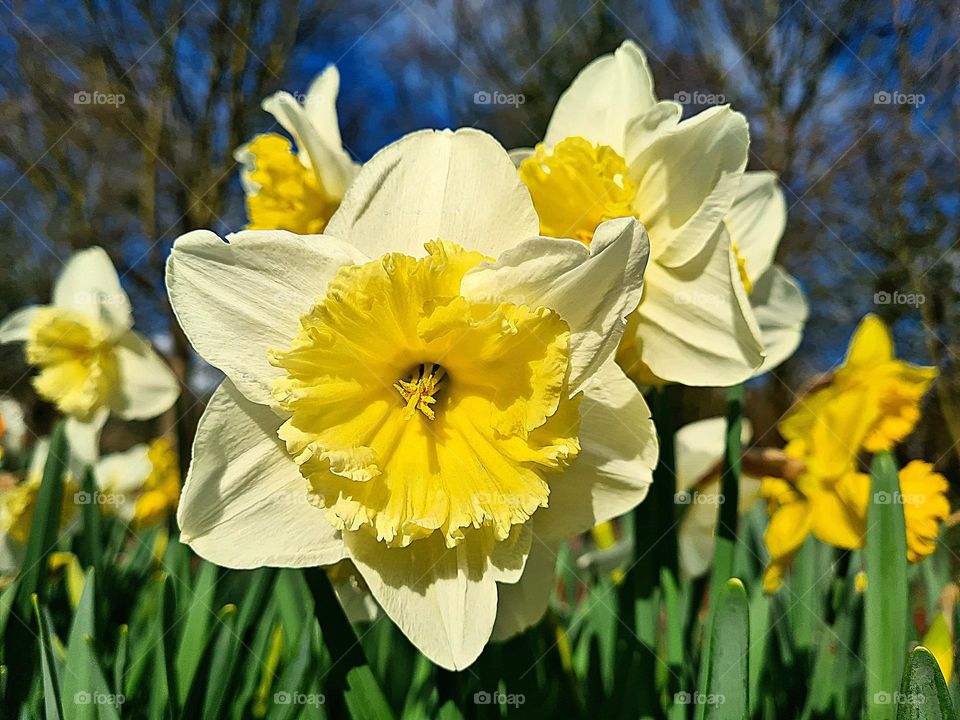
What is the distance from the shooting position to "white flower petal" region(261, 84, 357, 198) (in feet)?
3.86

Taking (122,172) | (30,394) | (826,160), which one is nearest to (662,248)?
(30,394)

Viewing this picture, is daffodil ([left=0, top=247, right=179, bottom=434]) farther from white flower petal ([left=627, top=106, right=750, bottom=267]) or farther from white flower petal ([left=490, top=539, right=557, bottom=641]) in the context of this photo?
white flower petal ([left=627, top=106, right=750, bottom=267])

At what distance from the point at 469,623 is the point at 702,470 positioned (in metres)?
0.82

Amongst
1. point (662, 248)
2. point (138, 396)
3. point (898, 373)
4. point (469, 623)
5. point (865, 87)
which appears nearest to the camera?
point (469, 623)

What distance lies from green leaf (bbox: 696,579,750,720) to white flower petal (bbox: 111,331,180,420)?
1.27 m

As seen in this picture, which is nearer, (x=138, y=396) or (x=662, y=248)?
(x=662, y=248)

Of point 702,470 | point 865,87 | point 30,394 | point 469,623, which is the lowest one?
point 469,623

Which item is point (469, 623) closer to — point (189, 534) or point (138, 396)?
point (189, 534)

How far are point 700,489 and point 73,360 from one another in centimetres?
149

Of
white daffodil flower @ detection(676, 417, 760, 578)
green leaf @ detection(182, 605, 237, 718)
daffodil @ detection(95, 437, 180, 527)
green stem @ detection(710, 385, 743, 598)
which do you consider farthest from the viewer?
daffodil @ detection(95, 437, 180, 527)

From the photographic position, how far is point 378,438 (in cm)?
99

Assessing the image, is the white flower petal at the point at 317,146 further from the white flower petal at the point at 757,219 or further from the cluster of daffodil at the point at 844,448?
the cluster of daffodil at the point at 844,448

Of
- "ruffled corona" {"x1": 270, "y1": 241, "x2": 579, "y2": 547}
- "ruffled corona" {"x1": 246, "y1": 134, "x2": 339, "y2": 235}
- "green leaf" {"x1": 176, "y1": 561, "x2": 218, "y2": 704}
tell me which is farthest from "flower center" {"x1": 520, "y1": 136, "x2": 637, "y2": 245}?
"green leaf" {"x1": 176, "y1": 561, "x2": 218, "y2": 704}

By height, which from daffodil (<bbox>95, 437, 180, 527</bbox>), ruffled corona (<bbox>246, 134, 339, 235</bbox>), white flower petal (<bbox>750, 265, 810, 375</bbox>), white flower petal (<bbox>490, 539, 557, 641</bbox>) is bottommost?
white flower petal (<bbox>490, 539, 557, 641</bbox>)
